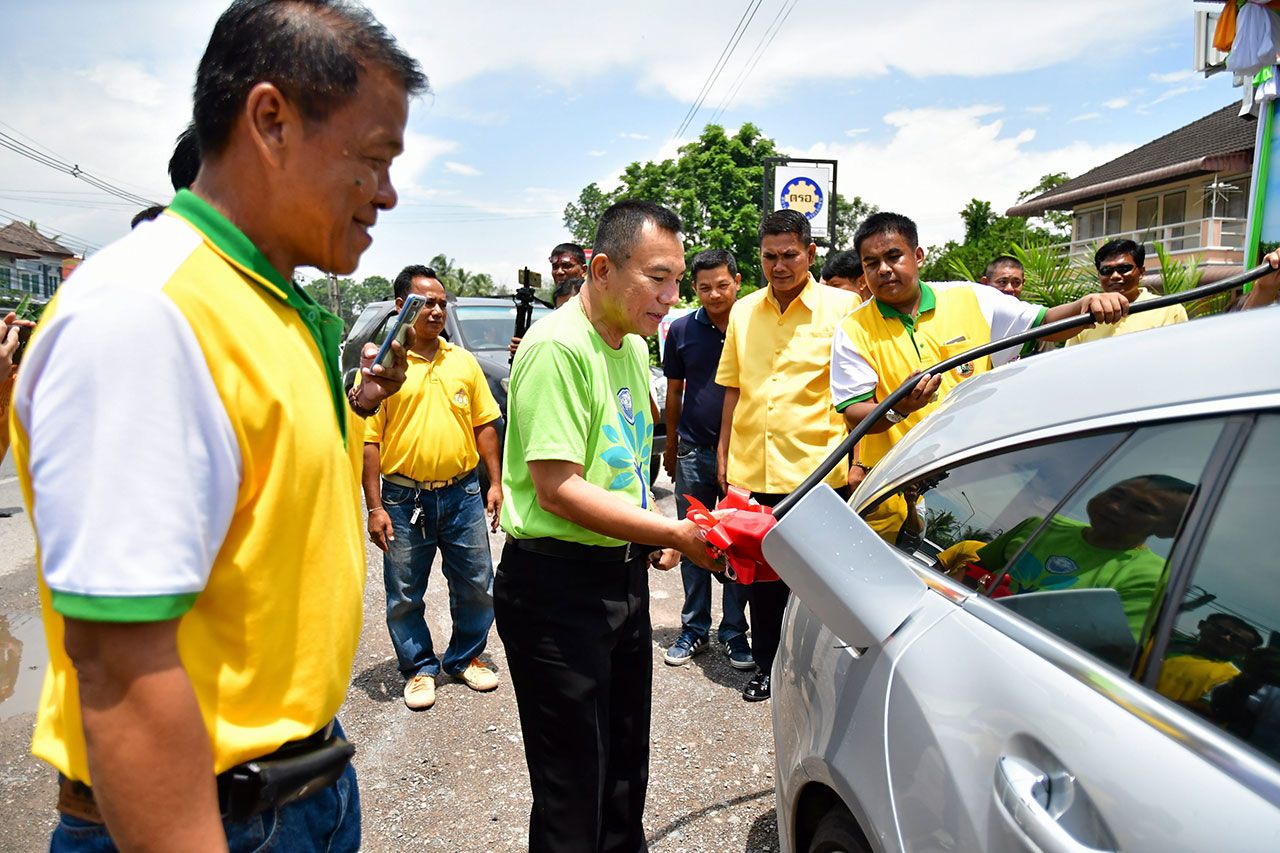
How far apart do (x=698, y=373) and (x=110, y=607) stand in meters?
4.07

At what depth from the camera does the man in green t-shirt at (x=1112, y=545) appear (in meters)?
1.27

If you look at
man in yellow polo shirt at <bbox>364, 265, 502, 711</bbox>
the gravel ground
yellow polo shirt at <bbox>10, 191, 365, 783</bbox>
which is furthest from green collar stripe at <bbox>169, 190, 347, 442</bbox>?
man in yellow polo shirt at <bbox>364, 265, 502, 711</bbox>

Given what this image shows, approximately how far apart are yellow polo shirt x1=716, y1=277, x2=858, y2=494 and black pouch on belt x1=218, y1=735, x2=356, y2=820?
2.98m

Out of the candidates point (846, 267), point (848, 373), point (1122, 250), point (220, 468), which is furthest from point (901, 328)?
point (220, 468)

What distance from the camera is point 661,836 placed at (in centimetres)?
303

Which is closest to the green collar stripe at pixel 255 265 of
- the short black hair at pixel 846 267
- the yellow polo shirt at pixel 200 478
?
the yellow polo shirt at pixel 200 478

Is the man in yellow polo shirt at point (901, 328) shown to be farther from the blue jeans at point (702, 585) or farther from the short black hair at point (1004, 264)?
the short black hair at point (1004, 264)

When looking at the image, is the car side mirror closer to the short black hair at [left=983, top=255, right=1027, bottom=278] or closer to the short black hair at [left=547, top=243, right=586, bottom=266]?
the short black hair at [left=547, top=243, right=586, bottom=266]

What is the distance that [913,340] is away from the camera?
369cm

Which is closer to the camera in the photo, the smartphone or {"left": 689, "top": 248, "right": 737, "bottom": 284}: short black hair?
the smartphone

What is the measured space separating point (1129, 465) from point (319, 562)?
1.20 m

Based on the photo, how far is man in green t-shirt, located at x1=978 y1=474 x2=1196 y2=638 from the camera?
1268 millimetres

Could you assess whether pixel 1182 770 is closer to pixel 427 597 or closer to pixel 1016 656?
pixel 1016 656

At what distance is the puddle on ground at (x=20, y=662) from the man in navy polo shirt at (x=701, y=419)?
2991 millimetres
